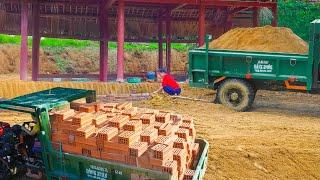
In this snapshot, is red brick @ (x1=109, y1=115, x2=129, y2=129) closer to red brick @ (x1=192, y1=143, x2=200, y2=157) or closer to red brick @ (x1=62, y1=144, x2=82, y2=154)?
red brick @ (x1=62, y1=144, x2=82, y2=154)

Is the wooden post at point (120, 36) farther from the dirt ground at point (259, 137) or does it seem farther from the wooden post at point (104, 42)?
the wooden post at point (104, 42)

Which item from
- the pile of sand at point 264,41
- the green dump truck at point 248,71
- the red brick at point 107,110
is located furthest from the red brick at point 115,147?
the pile of sand at point 264,41

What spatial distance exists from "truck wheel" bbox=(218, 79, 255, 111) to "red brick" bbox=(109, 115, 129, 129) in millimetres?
6299

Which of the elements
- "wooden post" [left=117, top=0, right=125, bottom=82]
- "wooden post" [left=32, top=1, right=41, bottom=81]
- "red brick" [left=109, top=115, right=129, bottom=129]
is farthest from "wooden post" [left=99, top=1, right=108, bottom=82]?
"red brick" [left=109, top=115, right=129, bottom=129]

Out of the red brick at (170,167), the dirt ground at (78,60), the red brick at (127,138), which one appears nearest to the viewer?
the red brick at (170,167)

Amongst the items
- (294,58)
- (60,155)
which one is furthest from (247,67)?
(60,155)

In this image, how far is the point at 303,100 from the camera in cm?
→ 1323

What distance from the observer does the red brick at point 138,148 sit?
478cm

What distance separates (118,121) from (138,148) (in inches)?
29.8

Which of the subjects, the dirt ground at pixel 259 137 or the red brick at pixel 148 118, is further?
the dirt ground at pixel 259 137

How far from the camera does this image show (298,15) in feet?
75.6

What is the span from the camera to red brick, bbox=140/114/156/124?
19.1 feet

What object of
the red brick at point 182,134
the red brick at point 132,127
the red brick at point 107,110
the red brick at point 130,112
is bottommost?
the red brick at point 182,134

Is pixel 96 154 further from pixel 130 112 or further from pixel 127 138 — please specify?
pixel 130 112
